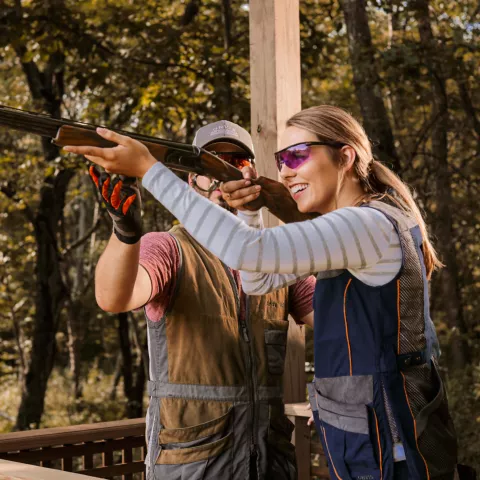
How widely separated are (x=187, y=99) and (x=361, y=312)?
257 inches

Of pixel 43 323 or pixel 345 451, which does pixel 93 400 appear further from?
pixel 345 451

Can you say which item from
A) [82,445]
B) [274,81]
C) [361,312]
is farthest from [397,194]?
[82,445]

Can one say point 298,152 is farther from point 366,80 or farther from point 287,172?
point 366,80

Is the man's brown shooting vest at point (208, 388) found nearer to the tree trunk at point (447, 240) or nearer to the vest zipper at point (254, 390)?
the vest zipper at point (254, 390)

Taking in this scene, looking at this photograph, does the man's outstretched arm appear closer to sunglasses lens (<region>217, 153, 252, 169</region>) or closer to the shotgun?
the shotgun

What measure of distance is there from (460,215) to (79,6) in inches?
251

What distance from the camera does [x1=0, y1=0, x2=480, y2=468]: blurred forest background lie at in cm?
670

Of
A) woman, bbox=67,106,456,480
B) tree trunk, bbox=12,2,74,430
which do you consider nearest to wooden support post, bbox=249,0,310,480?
woman, bbox=67,106,456,480

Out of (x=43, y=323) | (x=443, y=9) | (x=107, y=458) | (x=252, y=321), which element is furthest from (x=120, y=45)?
(x=252, y=321)

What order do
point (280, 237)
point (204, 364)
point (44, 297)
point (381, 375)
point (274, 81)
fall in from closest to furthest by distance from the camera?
point (280, 237) → point (381, 375) → point (204, 364) → point (274, 81) → point (44, 297)

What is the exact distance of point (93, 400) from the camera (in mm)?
15820

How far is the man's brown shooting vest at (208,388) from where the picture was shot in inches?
91.0

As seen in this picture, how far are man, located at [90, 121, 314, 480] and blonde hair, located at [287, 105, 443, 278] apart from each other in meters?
0.32

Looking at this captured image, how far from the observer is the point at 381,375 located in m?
1.76
